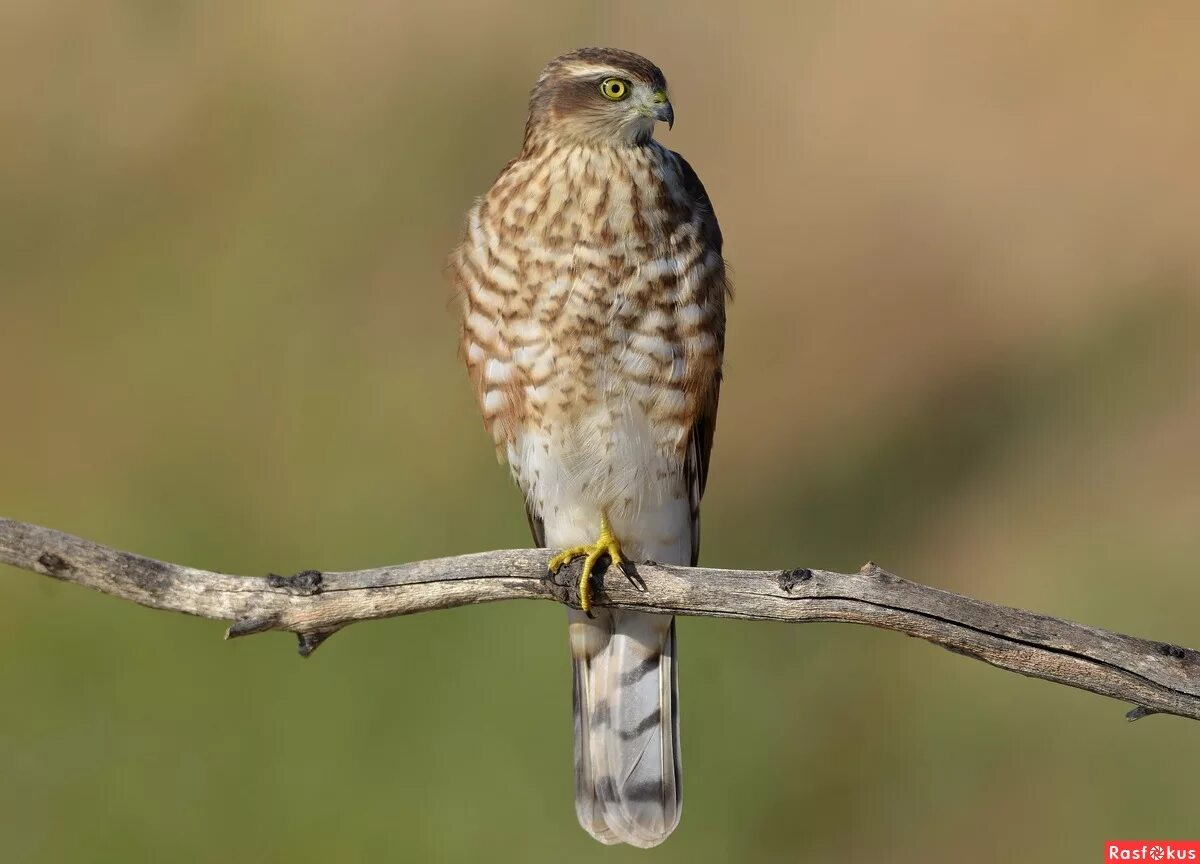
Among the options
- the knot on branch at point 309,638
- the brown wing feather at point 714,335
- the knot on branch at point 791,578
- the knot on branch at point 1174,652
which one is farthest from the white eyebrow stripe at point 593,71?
the knot on branch at point 1174,652

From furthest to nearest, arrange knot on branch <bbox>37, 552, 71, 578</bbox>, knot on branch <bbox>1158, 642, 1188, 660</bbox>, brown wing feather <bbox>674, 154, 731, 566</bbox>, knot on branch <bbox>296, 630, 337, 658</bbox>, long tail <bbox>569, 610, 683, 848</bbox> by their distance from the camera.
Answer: long tail <bbox>569, 610, 683, 848</bbox>
brown wing feather <bbox>674, 154, 731, 566</bbox>
knot on branch <bbox>296, 630, 337, 658</bbox>
knot on branch <bbox>37, 552, 71, 578</bbox>
knot on branch <bbox>1158, 642, 1188, 660</bbox>

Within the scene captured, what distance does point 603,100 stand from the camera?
3.19m

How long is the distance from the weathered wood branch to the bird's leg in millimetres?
40

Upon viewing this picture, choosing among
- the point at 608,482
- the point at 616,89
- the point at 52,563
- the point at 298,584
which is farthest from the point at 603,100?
the point at 52,563

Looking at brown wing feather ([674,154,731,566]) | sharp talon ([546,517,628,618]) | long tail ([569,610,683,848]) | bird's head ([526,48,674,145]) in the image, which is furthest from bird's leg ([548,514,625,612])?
bird's head ([526,48,674,145])

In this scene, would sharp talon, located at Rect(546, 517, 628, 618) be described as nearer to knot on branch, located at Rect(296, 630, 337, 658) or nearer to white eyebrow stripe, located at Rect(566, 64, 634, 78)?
knot on branch, located at Rect(296, 630, 337, 658)

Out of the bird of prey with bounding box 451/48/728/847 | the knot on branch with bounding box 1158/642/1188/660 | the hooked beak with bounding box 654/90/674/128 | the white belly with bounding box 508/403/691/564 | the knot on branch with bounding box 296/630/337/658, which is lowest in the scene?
the knot on branch with bounding box 1158/642/1188/660

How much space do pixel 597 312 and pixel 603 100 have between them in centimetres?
48

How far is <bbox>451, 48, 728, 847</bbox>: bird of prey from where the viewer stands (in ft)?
10.5

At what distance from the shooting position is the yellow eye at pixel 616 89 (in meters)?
3.18

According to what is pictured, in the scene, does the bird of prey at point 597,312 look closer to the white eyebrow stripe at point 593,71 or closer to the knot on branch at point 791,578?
the white eyebrow stripe at point 593,71

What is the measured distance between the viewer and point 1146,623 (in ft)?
19.5

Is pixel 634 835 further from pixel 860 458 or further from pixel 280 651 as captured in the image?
pixel 860 458

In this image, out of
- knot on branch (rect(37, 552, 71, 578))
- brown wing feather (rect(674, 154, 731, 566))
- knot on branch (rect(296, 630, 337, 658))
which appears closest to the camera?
knot on branch (rect(37, 552, 71, 578))
